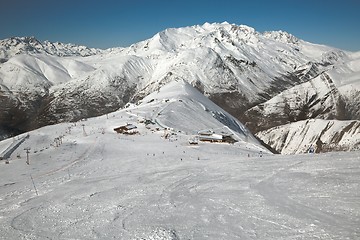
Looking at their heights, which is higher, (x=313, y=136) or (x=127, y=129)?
(x=127, y=129)

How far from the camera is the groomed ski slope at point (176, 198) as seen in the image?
484 inches

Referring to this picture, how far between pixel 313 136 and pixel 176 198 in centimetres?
16870

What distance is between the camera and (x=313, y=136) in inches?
6698

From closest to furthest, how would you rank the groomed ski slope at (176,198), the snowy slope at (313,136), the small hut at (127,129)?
1. the groomed ski slope at (176,198)
2. the small hut at (127,129)
3. the snowy slope at (313,136)

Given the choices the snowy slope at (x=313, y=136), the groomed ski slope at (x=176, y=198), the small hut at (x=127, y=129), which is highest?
the small hut at (x=127, y=129)

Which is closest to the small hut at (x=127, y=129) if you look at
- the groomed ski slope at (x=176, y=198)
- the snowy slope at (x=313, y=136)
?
the groomed ski slope at (x=176, y=198)

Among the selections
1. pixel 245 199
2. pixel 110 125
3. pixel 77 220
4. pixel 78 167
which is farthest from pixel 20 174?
pixel 110 125

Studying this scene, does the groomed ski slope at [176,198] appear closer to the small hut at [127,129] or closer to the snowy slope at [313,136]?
the small hut at [127,129]

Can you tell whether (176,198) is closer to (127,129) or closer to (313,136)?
(127,129)

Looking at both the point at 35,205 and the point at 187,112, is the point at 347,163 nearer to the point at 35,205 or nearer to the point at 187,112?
the point at 35,205

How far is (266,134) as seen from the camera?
649 ft

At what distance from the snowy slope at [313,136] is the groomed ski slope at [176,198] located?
127120mm

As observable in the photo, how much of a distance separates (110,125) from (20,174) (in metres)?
27.4

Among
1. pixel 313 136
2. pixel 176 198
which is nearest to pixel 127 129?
pixel 176 198
